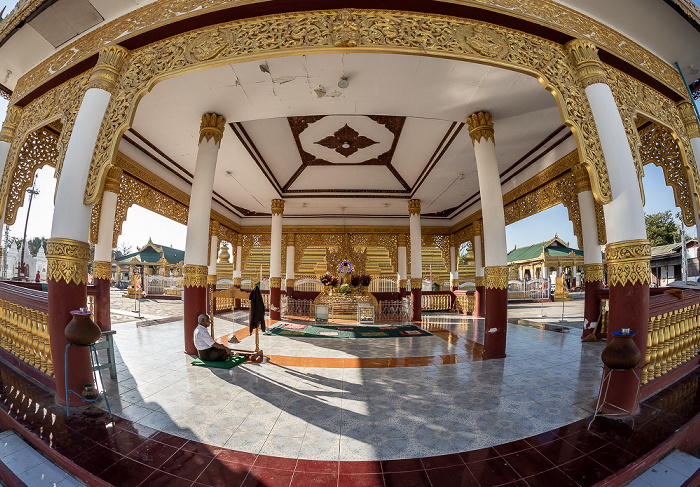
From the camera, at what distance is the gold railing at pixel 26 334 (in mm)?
2857

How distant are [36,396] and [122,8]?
13.7 feet

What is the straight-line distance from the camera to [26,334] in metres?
3.11

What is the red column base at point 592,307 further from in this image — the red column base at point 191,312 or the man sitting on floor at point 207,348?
the red column base at point 191,312

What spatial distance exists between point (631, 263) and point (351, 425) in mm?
2736

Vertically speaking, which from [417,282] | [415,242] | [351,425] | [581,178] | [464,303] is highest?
[581,178]

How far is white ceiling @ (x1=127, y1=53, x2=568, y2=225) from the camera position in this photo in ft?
12.6

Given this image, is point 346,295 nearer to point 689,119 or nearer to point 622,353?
point 622,353

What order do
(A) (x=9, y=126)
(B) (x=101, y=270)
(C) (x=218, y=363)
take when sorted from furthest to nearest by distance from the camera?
(B) (x=101, y=270) → (A) (x=9, y=126) → (C) (x=218, y=363)

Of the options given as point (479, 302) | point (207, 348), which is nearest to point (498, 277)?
point (207, 348)

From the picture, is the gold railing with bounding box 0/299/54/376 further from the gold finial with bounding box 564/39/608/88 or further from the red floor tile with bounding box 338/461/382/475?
the gold finial with bounding box 564/39/608/88

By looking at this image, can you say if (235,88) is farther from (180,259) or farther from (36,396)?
(180,259)

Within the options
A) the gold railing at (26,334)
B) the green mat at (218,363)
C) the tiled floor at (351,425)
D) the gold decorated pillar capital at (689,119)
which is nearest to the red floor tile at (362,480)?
the tiled floor at (351,425)

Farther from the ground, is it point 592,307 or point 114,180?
point 114,180

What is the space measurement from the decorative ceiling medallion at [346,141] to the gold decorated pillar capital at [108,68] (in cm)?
362
